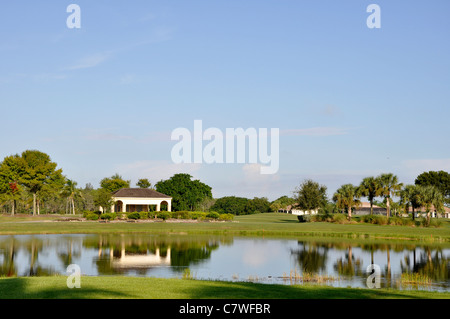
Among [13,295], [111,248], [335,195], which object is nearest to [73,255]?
[111,248]

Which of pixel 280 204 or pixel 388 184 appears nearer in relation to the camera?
pixel 388 184

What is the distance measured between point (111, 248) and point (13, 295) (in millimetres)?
28120

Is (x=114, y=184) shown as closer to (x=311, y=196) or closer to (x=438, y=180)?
(x=311, y=196)

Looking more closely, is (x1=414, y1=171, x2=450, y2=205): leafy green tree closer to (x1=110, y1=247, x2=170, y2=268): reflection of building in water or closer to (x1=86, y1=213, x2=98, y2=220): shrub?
(x1=86, y1=213, x2=98, y2=220): shrub

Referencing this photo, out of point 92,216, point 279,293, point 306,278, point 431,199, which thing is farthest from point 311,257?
point 92,216

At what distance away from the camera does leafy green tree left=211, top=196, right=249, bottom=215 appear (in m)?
167

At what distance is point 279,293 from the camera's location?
708 inches

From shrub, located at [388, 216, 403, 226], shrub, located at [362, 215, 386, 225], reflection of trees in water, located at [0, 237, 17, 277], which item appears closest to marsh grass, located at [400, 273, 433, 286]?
reflection of trees in water, located at [0, 237, 17, 277]

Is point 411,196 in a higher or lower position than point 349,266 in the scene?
higher

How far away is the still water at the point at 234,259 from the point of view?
2913cm

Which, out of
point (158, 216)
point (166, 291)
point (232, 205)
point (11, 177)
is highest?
point (11, 177)

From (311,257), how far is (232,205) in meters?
129

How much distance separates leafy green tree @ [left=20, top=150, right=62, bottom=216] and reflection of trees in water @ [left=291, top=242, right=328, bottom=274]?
74.9m
